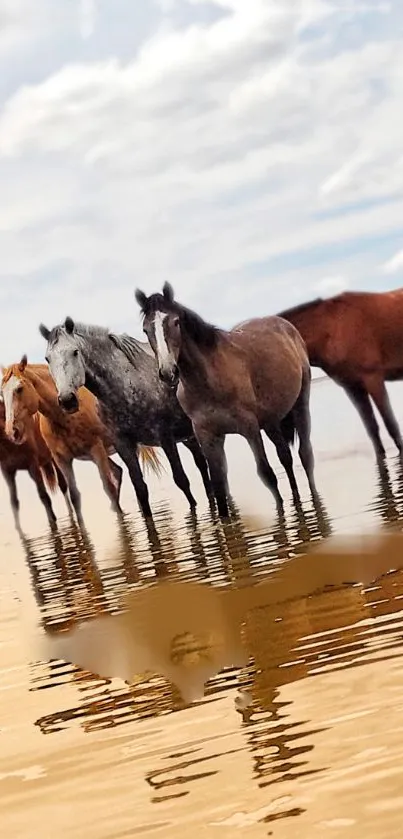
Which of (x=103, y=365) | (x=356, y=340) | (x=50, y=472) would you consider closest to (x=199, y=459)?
(x=356, y=340)

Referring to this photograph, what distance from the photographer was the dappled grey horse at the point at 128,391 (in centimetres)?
802

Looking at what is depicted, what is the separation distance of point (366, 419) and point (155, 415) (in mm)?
2829

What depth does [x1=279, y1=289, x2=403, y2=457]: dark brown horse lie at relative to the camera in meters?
10.4

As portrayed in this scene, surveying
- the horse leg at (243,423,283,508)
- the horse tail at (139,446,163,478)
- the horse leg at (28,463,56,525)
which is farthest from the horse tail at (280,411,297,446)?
the horse tail at (139,446,163,478)

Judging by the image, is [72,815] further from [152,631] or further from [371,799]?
[152,631]

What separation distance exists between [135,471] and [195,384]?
173 cm

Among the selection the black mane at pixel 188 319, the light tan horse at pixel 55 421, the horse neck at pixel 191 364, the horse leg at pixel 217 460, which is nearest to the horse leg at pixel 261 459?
the horse leg at pixel 217 460

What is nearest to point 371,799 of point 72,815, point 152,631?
point 72,815

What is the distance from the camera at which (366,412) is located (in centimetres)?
1038

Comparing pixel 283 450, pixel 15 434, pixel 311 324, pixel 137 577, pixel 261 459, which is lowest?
pixel 137 577

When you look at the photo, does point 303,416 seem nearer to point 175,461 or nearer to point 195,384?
point 175,461

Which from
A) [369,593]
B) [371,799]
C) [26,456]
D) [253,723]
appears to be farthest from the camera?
[26,456]

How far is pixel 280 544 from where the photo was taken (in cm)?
462

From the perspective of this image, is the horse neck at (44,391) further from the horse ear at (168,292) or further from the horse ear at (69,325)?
the horse ear at (168,292)
